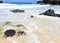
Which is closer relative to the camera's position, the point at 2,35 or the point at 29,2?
the point at 2,35

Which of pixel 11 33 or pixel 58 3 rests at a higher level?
pixel 11 33

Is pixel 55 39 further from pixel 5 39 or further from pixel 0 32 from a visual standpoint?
pixel 0 32

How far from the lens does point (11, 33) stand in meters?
4.05

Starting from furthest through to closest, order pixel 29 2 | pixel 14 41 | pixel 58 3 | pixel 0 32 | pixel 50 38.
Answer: pixel 29 2 < pixel 58 3 < pixel 0 32 < pixel 50 38 < pixel 14 41

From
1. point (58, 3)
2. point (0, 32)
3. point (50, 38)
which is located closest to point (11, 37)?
point (0, 32)

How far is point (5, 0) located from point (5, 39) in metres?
15.3

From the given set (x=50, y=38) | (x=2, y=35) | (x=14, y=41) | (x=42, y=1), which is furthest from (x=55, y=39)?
(x=42, y=1)

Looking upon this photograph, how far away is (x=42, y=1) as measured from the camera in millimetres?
18953

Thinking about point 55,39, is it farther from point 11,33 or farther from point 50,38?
point 11,33

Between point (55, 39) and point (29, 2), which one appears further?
point (29, 2)

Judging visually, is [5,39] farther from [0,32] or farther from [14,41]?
[0,32]

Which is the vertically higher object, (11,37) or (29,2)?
(11,37)

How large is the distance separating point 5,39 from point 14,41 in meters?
0.26

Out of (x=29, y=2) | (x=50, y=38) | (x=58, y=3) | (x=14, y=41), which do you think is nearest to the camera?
(x=14, y=41)
